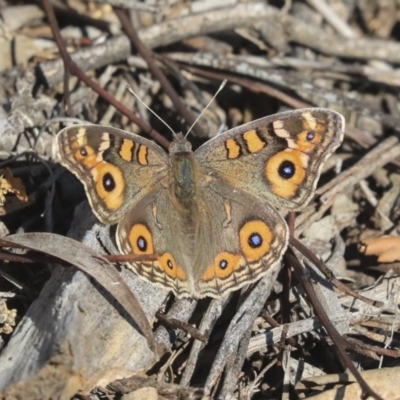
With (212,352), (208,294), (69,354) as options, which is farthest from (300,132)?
(69,354)

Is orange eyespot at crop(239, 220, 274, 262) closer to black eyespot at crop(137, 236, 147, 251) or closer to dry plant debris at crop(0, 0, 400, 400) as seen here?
dry plant debris at crop(0, 0, 400, 400)

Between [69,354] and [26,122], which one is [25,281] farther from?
[26,122]

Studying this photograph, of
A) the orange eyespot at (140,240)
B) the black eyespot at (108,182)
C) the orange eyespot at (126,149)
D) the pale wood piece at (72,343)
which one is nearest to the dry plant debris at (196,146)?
the pale wood piece at (72,343)

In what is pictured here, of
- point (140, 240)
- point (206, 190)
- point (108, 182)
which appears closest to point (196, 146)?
point (206, 190)

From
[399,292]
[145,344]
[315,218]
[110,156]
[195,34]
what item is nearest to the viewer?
[145,344]

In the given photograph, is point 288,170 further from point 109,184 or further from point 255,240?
point 109,184

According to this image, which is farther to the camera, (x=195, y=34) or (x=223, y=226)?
(x=195, y=34)
